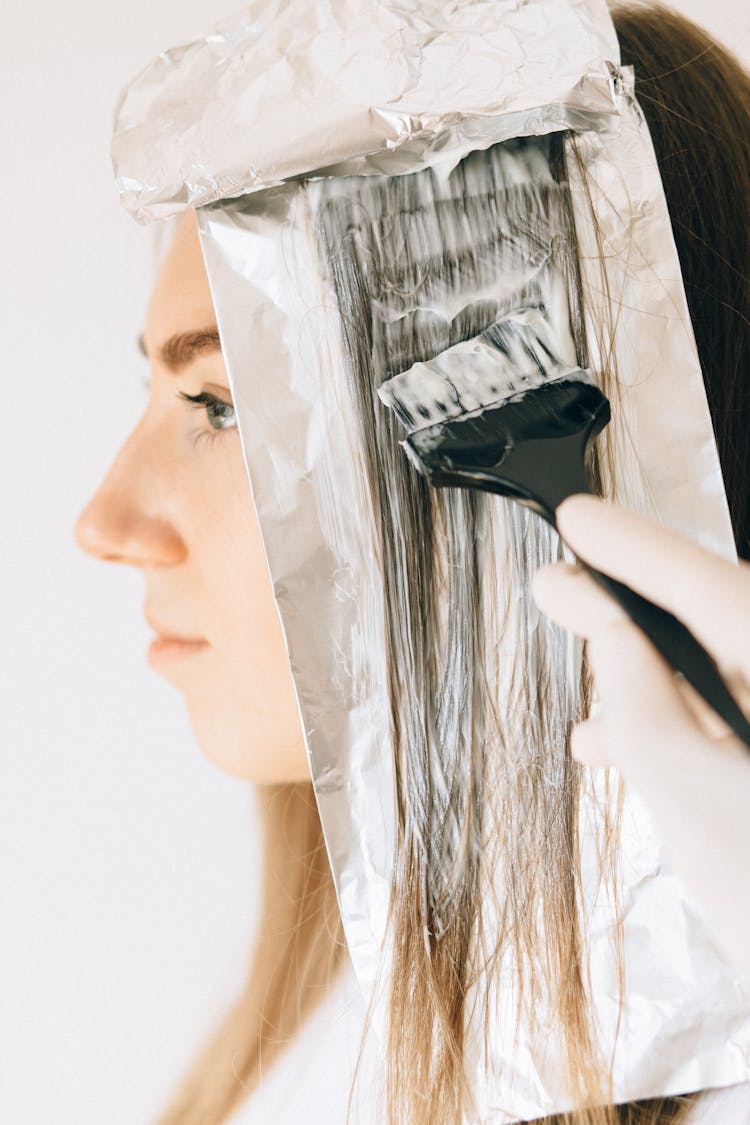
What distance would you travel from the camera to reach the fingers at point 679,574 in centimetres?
43

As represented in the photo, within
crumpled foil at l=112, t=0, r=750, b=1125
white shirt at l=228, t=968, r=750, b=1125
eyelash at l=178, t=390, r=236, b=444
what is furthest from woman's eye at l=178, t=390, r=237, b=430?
white shirt at l=228, t=968, r=750, b=1125

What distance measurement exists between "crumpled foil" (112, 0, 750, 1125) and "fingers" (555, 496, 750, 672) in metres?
0.13

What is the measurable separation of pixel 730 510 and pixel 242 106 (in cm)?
44

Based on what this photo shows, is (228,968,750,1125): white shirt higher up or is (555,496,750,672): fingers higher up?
(555,496,750,672): fingers

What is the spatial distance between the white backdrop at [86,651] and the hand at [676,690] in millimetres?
422

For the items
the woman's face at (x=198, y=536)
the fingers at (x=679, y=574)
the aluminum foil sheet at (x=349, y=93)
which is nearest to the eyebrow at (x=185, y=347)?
the woman's face at (x=198, y=536)

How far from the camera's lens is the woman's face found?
2.17ft

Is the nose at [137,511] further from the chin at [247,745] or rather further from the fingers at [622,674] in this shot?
the fingers at [622,674]

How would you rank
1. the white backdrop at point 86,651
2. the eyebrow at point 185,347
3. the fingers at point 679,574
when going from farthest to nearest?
the white backdrop at point 86,651
the eyebrow at point 185,347
the fingers at point 679,574

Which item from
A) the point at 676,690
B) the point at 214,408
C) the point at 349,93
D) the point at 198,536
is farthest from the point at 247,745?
the point at 349,93

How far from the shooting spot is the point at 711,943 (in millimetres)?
581

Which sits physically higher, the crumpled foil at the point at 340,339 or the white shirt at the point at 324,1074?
the crumpled foil at the point at 340,339

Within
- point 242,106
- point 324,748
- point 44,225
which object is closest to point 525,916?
point 324,748

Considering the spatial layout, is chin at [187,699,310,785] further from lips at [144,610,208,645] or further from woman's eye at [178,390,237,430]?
woman's eye at [178,390,237,430]
